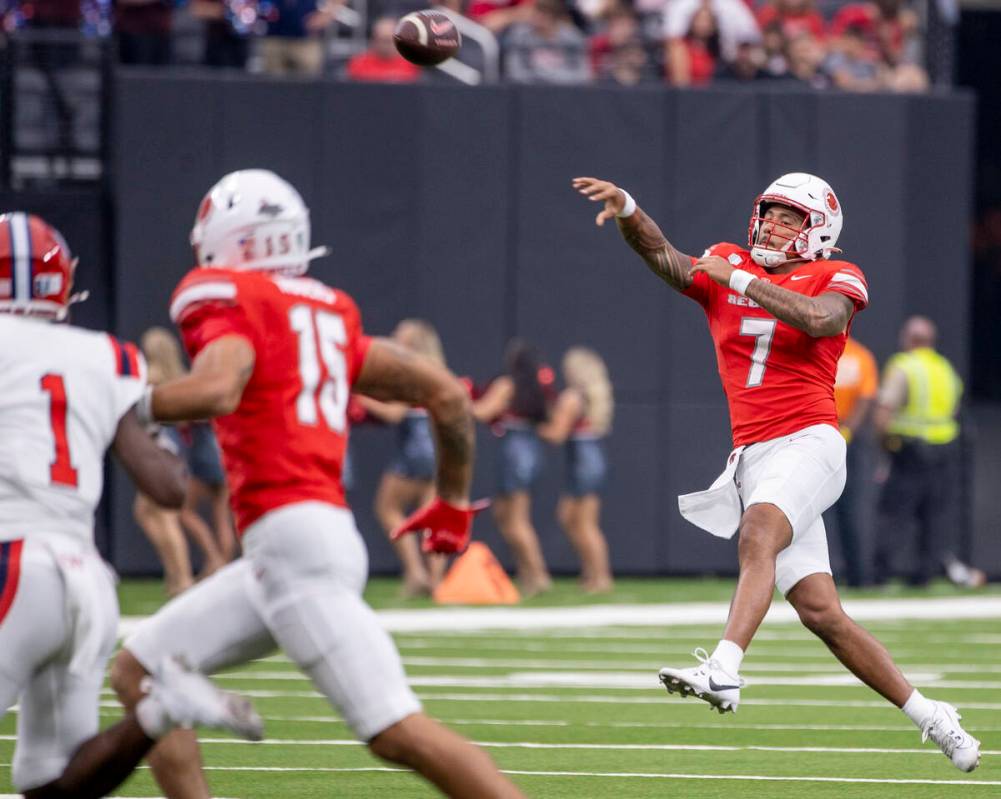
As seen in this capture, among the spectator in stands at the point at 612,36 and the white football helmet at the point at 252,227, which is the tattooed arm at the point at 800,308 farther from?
the spectator in stands at the point at 612,36

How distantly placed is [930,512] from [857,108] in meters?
3.83

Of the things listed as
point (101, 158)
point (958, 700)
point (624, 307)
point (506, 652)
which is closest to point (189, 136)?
point (101, 158)

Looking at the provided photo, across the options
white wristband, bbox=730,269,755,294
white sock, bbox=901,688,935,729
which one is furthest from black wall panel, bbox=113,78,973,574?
white sock, bbox=901,688,935,729

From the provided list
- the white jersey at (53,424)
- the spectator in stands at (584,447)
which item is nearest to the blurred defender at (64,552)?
the white jersey at (53,424)

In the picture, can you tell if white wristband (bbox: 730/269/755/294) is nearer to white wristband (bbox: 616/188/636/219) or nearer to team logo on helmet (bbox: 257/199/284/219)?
white wristband (bbox: 616/188/636/219)

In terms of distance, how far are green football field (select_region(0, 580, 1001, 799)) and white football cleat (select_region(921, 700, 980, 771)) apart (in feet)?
0.34

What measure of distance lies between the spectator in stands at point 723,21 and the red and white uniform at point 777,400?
421 inches

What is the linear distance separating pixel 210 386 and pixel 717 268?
9.45 ft

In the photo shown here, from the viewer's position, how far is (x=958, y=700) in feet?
30.8

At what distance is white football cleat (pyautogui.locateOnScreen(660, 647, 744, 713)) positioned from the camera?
6.55 metres

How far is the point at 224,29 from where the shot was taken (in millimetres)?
17547

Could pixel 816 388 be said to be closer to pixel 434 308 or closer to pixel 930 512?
pixel 930 512

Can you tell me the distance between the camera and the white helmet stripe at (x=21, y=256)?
4.99 metres

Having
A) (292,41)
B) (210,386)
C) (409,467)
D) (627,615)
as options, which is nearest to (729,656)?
(210,386)
